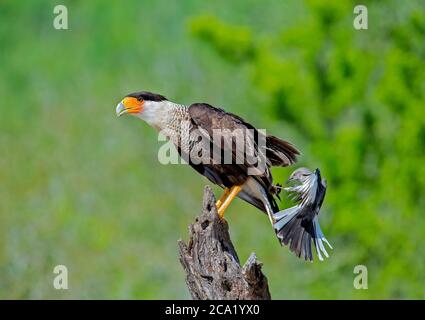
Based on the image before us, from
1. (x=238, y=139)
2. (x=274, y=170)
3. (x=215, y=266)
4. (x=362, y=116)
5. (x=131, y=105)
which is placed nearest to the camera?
(x=215, y=266)

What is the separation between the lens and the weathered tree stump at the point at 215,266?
8094 millimetres

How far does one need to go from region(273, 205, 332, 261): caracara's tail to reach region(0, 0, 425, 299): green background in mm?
7063

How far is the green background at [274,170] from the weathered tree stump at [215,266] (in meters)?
6.84

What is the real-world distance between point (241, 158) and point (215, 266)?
75 cm

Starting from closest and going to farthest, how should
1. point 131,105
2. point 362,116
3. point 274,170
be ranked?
point 131,105, point 274,170, point 362,116

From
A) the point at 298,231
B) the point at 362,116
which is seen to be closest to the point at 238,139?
the point at 298,231

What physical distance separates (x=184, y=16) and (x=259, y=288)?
12.2m

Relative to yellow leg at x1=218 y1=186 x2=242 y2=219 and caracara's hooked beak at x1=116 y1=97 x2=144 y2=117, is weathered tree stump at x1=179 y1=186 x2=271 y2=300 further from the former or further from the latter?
caracara's hooked beak at x1=116 y1=97 x2=144 y2=117

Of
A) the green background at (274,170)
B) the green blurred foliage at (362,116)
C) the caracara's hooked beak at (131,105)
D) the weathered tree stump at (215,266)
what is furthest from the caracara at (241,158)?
the green blurred foliage at (362,116)

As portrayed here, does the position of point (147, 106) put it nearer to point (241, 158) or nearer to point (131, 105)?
point (131, 105)

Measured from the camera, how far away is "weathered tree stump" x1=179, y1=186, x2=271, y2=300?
8094 millimetres

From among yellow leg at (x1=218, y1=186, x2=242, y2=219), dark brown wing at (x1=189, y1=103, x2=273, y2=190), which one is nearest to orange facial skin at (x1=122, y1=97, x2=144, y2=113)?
dark brown wing at (x1=189, y1=103, x2=273, y2=190)

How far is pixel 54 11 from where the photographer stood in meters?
18.8

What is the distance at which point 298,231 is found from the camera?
8281 mm
